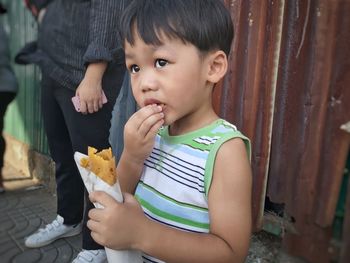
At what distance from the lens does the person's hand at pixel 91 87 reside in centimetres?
220

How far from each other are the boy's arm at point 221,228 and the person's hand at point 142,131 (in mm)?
226

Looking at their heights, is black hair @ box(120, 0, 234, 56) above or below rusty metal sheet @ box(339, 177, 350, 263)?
above

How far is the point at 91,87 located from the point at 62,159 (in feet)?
2.99

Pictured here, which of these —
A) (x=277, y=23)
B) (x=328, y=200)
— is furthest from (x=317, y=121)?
(x=277, y=23)

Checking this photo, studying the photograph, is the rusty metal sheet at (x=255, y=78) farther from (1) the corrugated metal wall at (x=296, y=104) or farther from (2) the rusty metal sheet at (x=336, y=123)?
(2) the rusty metal sheet at (x=336, y=123)

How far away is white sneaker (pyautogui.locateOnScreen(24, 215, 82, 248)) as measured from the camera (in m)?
3.08

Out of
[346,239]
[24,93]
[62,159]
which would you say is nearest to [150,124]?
[346,239]

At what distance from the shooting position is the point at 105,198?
1051 millimetres

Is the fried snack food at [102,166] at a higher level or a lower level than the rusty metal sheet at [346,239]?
higher

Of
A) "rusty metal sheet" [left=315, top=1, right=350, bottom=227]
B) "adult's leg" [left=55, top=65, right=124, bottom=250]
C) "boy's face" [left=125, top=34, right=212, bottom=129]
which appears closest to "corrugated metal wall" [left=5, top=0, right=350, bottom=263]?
"rusty metal sheet" [left=315, top=1, right=350, bottom=227]

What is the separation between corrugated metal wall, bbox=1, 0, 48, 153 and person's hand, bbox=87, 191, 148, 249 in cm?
369

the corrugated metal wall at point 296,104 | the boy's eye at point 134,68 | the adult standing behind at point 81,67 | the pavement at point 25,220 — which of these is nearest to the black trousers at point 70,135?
the adult standing behind at point 81,67

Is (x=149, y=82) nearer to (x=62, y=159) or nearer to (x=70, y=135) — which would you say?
(x=70, y=135)

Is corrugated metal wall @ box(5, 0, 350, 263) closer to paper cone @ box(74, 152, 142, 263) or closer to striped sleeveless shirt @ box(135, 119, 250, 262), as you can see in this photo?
striped sleeveless shirt @ box(135, 119, 250, 262)
